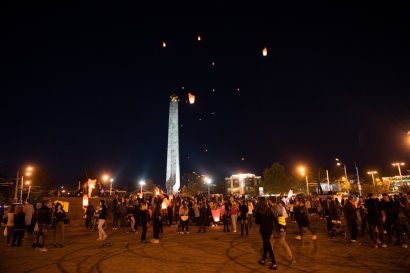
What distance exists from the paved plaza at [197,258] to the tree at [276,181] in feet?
253

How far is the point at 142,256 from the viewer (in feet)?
34.5

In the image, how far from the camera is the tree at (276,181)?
88812 millimetres

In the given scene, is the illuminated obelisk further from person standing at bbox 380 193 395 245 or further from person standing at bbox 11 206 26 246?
person standing at bbox 380 193 395 245

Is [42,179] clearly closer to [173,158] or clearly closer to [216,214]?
[173,158]

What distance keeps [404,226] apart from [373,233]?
114cm

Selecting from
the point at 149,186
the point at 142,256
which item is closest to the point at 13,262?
the point at 142,256

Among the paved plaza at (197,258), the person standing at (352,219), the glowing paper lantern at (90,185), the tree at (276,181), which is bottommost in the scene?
the paved plaza at (197,258)

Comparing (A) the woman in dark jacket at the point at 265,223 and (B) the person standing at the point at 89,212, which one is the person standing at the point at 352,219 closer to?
(A) the woman in dark jacket at the point at 265,223

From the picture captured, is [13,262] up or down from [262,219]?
down

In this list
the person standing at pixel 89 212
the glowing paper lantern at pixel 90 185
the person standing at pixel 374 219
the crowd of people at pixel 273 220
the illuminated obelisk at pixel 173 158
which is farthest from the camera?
the illuminated obelisk at pixel 173 158

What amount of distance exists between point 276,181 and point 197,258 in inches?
3244

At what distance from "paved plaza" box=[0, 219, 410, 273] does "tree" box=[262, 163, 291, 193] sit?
7725 centimetres

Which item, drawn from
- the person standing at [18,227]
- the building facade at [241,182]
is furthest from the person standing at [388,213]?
the building facade at [241,182]

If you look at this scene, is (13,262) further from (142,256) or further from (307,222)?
(307,222)
